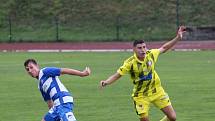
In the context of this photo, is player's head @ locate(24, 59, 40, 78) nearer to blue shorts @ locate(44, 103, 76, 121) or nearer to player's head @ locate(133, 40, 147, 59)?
blue shorts @ locate(44, 103, 76, 121)

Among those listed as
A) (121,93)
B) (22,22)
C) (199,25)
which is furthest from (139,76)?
(22,22)

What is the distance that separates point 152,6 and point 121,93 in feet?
111

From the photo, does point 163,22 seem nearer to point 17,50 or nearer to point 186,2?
point 186,2

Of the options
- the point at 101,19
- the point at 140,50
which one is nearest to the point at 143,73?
the point at 140,50

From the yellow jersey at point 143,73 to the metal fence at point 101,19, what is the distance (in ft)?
119

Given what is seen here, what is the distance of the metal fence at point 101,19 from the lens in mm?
49719

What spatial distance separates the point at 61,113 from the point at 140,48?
2244mm

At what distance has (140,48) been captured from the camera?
11.9m

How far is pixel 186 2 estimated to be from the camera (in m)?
53.1

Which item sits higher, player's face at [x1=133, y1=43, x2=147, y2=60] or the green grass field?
player's face at [x1=133, y1=43, x2=147, y2=60]

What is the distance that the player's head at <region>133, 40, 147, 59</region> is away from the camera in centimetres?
1176

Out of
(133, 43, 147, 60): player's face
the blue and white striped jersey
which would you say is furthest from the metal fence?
the blue and white striped jersey

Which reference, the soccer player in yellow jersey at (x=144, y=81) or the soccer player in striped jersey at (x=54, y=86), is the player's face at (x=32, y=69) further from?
the soccer player in yellow jersey at (x=144, y=81)

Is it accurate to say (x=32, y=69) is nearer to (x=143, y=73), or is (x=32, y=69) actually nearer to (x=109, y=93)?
(x=143, y=73)
